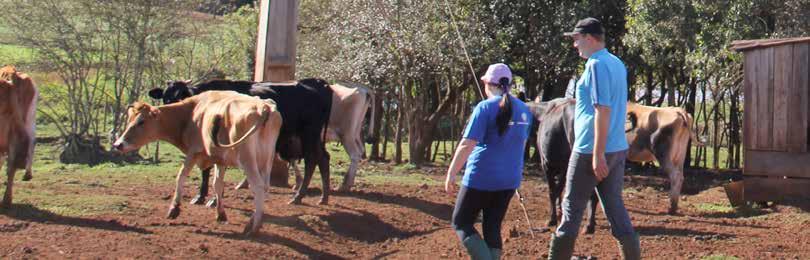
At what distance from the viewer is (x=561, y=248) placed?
8.37m

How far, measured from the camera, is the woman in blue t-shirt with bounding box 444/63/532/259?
799 centimetres

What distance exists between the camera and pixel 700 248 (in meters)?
10.7

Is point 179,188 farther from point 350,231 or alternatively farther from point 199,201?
point 350,231

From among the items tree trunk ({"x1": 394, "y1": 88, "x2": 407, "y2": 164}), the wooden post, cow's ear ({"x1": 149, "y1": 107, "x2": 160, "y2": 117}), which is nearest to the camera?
cow's ear ({"x1": 149, "y1": 107, "x2": 160, "y2": 117})

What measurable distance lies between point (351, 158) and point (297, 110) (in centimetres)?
168

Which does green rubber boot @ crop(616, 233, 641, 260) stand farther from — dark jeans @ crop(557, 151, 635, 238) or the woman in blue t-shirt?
the woman in blue t-shirt

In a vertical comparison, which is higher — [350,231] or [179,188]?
[179,188]

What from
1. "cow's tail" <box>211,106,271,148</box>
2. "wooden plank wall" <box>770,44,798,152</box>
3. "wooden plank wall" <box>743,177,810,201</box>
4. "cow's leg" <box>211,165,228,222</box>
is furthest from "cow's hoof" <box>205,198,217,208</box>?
"wooden plank wall" <box>770,44,798,152</box>

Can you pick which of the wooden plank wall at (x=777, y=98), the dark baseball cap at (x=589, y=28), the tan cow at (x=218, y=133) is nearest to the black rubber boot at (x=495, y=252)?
the dark baseball cap at (x=589, y=28)

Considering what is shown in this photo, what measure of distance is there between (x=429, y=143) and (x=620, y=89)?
549 inches

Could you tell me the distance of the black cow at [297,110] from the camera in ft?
42.5

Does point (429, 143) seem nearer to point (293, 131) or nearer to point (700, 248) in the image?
point (293, 131)

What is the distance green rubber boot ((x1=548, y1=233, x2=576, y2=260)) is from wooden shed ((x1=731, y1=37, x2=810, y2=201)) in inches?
266

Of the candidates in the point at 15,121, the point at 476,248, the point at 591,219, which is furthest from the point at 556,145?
the point at 15,121
